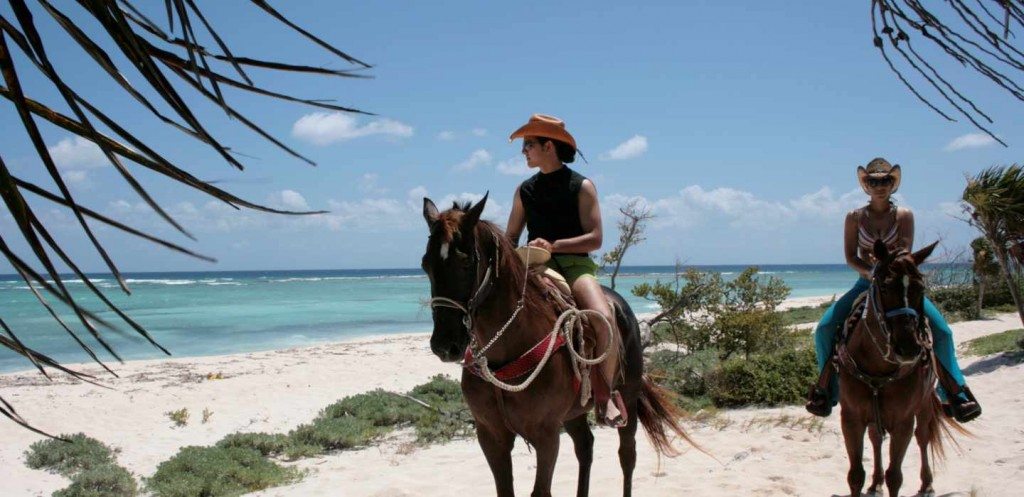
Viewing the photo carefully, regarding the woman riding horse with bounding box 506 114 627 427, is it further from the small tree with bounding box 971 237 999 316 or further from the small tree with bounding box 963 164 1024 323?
the small tree with bounding box 971 237 999 316

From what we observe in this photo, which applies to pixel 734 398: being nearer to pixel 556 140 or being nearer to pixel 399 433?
pixel 399 433

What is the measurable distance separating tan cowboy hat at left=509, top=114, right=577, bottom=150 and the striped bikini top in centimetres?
251

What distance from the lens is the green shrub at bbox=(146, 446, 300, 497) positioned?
7.71m

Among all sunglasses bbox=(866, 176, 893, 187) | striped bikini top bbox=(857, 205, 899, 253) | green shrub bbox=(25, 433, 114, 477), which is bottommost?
green shrub bbox=(25, 433, 114, 477)

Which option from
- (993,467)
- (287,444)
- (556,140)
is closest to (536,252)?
(556,140)

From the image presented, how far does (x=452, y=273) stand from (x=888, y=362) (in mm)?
3374

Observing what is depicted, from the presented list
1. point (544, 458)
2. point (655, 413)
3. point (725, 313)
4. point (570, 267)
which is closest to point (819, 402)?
point (655, 413)

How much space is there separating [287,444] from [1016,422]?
8.61 m

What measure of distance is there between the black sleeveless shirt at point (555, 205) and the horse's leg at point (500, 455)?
1340 mm

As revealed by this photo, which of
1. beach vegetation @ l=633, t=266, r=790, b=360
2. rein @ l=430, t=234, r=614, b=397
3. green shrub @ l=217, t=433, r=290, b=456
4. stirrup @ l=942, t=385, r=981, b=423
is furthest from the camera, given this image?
beach vegetation @ l=633, t=266, r=790, b=360

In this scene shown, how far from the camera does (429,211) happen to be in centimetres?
384

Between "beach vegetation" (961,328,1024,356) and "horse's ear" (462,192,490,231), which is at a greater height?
"horse's ear" (462,192,490,231)

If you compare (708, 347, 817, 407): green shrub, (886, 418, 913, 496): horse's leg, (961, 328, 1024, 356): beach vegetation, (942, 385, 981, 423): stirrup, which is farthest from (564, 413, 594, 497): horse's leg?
(961, 328, 1024, 356): beach vegetation

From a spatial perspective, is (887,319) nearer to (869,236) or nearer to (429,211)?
(869,236)
